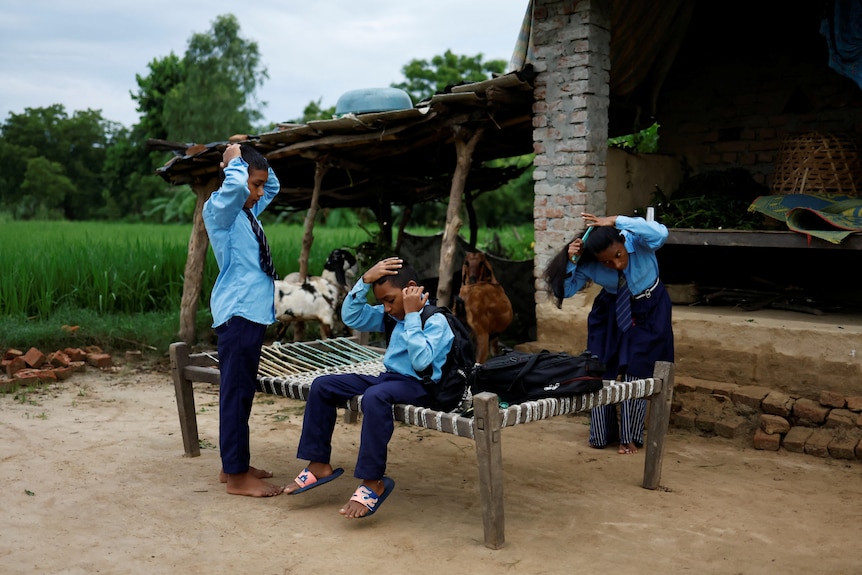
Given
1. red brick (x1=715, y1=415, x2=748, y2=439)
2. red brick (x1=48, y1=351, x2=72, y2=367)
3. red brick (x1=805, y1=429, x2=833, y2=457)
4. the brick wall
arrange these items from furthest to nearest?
1. red brick (x1=48, y1=351, x2=72, y2=367)
2. the brick wall
3. red brick (x1=715, y1=415, x2=748, y2=439)
4. red brick (x1=805, y1=429, x2=833, y2=457)

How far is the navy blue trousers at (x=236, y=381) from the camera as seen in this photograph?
158 inches

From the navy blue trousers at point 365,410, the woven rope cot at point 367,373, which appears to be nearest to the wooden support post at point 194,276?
the woven rope cot at point 367,373

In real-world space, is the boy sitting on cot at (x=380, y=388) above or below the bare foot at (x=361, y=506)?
above

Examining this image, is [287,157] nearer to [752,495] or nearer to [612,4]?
[612,4]

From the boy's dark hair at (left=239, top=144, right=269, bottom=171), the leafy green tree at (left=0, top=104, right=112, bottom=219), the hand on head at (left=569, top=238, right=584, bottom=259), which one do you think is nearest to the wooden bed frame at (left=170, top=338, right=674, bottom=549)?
the hand on head at (left=569, top=238, right=584, bottom=259)

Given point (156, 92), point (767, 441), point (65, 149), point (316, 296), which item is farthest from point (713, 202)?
point (65, 149)

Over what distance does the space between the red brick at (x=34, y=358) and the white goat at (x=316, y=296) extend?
217cm

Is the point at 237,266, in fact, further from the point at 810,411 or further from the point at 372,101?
the point at 372,101

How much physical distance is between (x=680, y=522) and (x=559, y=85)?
3.52 m

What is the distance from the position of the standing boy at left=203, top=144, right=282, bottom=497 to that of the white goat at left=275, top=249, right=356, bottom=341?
342 centimetres

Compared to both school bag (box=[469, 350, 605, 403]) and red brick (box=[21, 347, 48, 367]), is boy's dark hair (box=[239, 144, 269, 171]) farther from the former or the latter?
red brick (box=[21, 347, 48, 367])

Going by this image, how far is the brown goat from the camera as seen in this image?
21.8 ft

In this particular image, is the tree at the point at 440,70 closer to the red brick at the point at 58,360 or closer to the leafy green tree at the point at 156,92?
the leafy green tree at the point at 156,92

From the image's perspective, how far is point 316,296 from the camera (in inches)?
303
